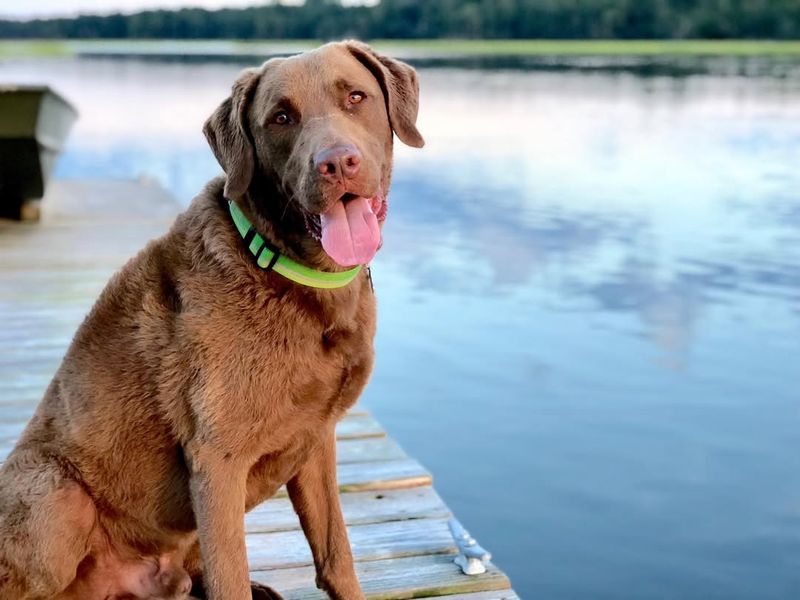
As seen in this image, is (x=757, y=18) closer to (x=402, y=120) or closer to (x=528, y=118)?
(x=528, y=118)

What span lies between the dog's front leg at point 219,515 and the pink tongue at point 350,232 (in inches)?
21.2

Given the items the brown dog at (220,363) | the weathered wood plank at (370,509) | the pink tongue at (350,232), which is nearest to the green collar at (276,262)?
the brown dog at (220,363)

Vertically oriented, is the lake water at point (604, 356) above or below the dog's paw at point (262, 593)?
below

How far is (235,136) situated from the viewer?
8.29 ft

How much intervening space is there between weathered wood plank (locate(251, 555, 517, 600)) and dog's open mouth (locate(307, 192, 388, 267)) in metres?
1.12

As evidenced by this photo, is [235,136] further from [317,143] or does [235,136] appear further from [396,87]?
[396,87]

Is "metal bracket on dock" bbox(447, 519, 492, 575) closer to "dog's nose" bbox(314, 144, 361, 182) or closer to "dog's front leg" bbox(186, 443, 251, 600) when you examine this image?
"dog's front leg" bbox(186, 443, 251, 600)

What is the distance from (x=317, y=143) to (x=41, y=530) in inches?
43.1

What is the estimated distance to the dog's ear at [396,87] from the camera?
8.63 feet

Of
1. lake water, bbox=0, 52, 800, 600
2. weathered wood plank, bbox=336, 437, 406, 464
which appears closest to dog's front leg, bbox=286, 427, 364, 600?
weathered wood plank, bbox=336, 437, 406, 464

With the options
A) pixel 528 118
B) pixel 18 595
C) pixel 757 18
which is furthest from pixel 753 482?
pixel 757 18

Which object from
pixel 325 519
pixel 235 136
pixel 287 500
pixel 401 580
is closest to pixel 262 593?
pixel 325 519

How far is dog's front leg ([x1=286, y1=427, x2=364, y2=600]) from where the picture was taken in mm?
2770

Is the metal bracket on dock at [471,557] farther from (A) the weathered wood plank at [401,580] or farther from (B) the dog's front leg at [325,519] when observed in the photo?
(B) the dog's front leg at [325,519]
